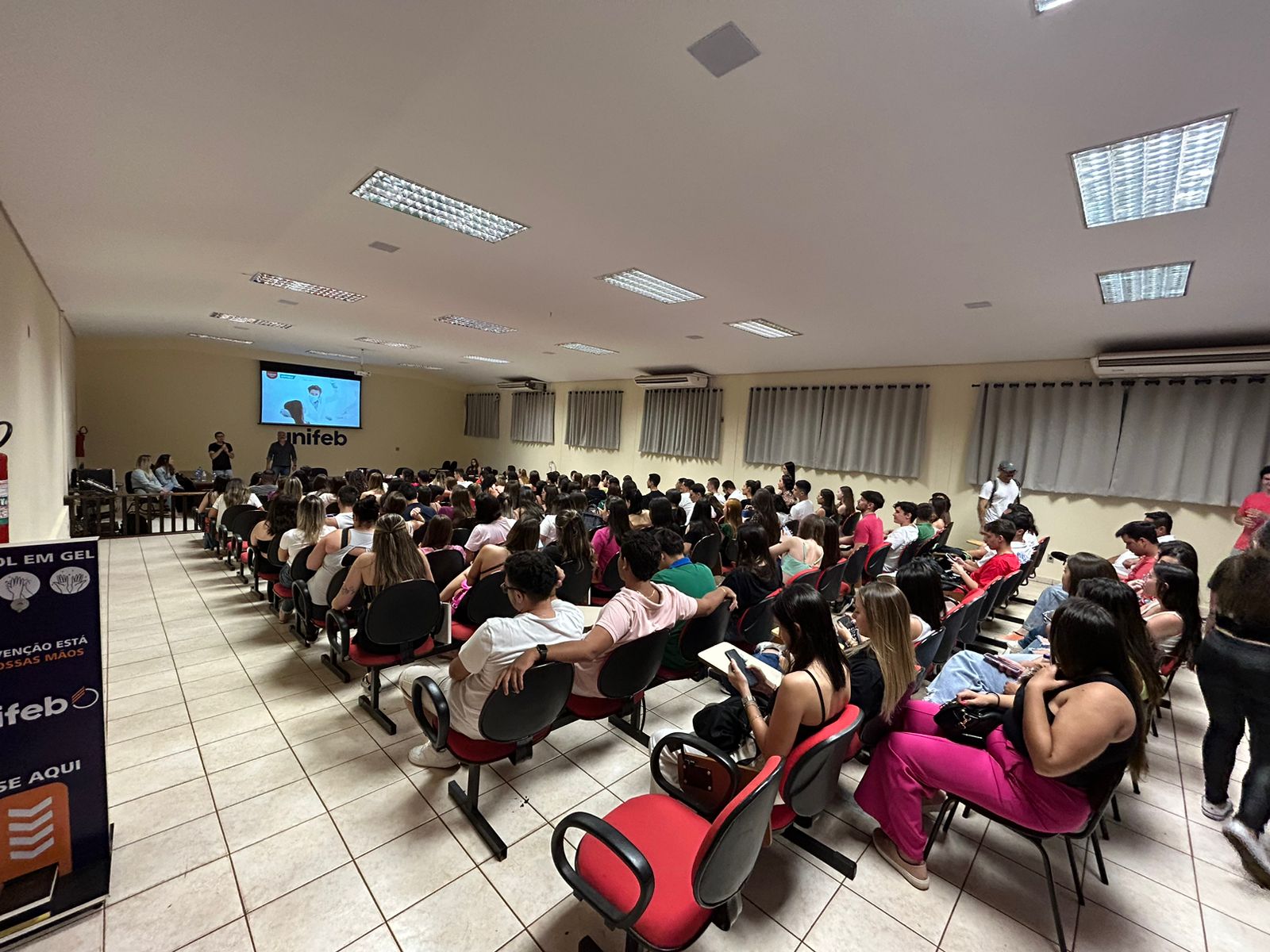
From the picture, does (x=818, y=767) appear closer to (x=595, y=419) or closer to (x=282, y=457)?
(x=595, y=419)

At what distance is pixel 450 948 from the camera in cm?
161

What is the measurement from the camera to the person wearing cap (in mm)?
6309

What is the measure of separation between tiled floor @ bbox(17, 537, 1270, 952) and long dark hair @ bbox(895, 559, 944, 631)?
91 cm

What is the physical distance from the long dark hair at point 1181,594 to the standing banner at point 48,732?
439 centimetres

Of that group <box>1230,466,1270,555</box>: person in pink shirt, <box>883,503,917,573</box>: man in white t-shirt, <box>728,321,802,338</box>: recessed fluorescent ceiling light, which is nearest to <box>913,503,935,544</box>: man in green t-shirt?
<box>883,503,917,573</box>: man in white t-shirt

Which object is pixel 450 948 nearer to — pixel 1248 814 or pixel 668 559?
pixel 668 559

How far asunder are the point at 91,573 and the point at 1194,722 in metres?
5.71

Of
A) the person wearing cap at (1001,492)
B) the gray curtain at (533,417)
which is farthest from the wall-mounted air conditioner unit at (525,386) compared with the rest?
the person wearing cap at (1001,492)

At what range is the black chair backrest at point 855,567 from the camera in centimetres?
439

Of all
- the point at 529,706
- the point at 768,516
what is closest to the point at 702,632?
the point at 529,706

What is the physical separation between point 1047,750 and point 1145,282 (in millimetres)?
3944

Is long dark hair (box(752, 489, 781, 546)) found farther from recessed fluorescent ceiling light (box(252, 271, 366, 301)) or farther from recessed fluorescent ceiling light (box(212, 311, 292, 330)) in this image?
recessed fluorescent ceiling light (box(212, 311, 292, 330))

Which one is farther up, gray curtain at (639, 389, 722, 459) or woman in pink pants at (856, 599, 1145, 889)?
gray curtain at (639, 389, 722, 459)

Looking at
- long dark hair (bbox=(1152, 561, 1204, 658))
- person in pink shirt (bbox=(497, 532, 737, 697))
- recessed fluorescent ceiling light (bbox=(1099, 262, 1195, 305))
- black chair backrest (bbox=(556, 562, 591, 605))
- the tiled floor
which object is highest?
recessed fluorescent ceiling light (bbox=(1099, 262, 1195, 305))
